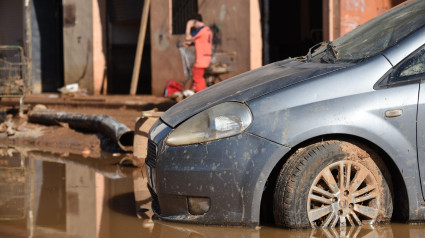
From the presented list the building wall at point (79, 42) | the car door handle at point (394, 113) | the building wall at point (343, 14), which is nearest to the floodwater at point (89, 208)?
the car door handle at point (394, 113)

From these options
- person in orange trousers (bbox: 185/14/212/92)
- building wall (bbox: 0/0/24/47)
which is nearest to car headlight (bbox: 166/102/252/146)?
person in orange trousers (bbox: 185/14/212/92)

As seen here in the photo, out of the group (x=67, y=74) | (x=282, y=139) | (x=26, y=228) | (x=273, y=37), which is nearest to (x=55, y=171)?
(x=26, y=228)

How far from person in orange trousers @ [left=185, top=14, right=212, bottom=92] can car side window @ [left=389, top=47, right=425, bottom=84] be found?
9118mm

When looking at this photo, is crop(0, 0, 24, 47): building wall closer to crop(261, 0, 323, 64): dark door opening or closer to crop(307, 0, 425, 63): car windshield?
crop(261, 0, 323, 64): dark door opening

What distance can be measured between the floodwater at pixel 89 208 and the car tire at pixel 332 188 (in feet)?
0.36

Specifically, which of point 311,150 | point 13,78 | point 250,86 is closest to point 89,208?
point 250,86

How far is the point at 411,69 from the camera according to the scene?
464 centimetres

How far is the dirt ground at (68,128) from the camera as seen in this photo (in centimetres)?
1008

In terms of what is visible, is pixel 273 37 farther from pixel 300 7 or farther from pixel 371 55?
pixel 371 55

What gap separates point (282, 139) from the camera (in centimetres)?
448

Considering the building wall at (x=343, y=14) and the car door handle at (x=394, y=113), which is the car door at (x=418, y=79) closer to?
the car door handle at (x=394, y=113)

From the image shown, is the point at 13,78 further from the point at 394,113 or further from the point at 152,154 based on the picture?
the point at 394,113

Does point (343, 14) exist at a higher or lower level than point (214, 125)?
higher

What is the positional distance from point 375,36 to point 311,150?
1.20 meters
